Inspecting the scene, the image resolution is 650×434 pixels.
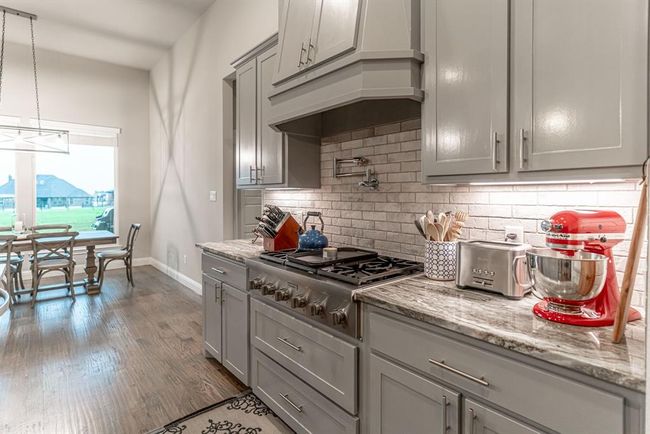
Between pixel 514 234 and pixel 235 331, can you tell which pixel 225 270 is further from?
pixel 514 234

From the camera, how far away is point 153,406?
2268mm

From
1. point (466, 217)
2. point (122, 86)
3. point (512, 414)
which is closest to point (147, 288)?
point (122, 86)

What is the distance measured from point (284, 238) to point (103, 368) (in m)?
1.80

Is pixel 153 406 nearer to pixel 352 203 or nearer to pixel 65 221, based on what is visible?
pixel 352 203

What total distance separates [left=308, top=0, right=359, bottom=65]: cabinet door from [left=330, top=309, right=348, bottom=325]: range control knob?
1.27 metres

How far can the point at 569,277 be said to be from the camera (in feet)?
3.61

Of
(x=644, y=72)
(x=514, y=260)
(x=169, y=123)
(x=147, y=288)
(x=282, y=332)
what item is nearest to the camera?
(x=644, y=72)

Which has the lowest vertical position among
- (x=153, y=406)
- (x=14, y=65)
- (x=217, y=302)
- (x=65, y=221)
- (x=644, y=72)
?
Answer: (x=153, y=406)

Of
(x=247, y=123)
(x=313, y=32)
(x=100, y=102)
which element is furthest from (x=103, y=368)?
(x=100, y=102)

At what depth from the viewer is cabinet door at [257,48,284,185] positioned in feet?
8.50

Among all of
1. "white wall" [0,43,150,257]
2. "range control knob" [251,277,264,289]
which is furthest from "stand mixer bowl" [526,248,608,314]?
"white wall" [0,43,150,257]

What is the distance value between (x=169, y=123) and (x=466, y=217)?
5.30 metres

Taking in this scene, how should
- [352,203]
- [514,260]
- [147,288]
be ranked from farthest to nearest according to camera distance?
[147,288] → [352,203] → [514,260]

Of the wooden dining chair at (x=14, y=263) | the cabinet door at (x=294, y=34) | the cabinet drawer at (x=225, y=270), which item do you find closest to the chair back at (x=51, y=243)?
the wooden dining chair at (x=14, y=263)
